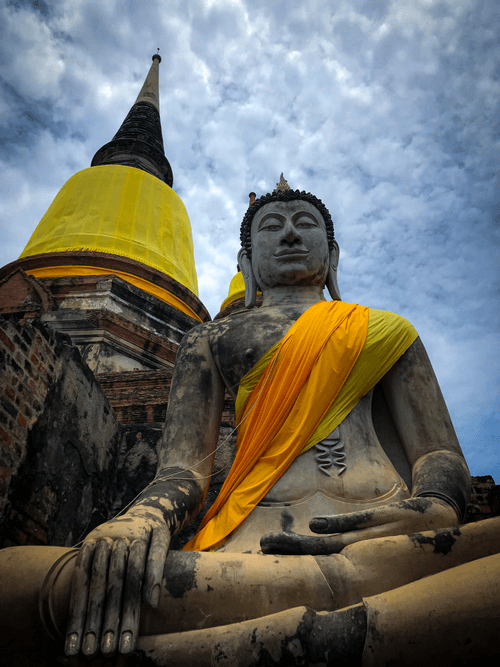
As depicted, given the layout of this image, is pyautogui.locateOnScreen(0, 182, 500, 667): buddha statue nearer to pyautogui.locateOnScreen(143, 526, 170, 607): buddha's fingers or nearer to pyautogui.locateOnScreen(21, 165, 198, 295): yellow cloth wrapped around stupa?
pyautogui.locateOnScreen(143, 526, 170, 607): buddha's fingers

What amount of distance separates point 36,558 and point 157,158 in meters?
12.8

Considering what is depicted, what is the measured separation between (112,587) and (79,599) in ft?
0.34

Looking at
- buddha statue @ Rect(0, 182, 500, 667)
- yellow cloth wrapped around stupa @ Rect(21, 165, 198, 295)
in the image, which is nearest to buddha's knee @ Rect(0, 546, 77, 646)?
buddha statue @ Rect(0, 182, 500, 667)

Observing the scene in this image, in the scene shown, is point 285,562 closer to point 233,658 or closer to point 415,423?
point 233,658

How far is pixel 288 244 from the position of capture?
139 inches

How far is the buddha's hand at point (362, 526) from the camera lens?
2.03 m

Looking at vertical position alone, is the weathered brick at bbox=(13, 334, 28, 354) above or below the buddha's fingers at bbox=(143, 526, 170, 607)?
above

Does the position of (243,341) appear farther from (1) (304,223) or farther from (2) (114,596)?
(2) (114,596)

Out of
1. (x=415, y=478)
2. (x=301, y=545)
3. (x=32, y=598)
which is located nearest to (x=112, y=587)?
(x=32, y=598)

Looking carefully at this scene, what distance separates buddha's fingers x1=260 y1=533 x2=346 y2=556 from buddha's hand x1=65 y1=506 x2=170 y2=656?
39 centimetres

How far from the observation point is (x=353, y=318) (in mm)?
3008

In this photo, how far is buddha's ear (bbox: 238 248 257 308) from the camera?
3.72 metres

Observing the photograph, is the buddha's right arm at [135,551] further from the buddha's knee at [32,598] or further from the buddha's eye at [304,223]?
the buddha's eye at [304,223]

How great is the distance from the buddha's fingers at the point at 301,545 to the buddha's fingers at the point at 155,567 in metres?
0.38
